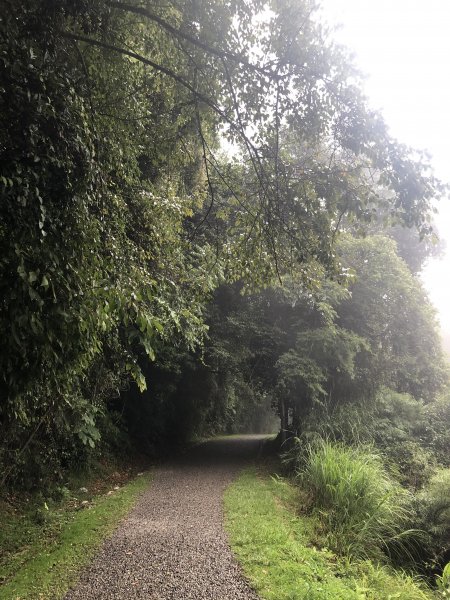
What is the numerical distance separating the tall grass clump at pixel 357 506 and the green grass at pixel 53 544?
3363 millimetres

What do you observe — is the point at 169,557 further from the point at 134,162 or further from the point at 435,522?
the point at 435,522

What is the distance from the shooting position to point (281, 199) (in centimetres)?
483

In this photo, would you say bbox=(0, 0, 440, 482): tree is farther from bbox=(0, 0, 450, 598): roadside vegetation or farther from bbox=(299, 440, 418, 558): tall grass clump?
bbox=(299, 440, 418, 558): tall grass clump

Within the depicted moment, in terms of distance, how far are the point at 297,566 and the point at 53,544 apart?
11.0ft

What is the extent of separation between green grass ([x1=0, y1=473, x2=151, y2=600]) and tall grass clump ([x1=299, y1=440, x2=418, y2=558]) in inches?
132

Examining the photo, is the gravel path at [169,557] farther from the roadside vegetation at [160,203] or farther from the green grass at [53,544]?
the roadside vegetation at [160,203]

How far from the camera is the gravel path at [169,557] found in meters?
4.41


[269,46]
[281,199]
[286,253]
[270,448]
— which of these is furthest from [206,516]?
[270,448]

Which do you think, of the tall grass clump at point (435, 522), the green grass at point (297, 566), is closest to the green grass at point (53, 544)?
the green grass at point (297, 566)

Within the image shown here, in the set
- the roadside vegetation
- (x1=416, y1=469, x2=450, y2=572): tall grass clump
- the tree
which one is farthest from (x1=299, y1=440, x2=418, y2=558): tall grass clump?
the tree

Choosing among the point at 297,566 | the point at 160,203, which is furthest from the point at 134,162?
the point at 297,566

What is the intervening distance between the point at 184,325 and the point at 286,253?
4875 mm

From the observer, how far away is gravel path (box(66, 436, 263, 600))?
4.41m

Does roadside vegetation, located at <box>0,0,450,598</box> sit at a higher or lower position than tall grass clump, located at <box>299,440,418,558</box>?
higher
